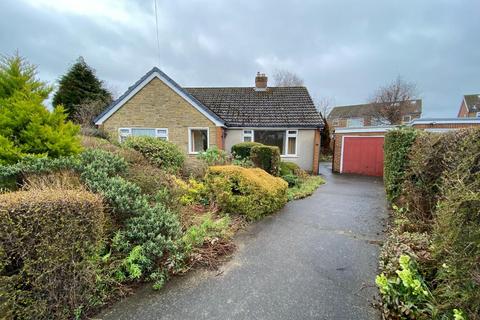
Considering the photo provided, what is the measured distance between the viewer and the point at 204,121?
11.8 m

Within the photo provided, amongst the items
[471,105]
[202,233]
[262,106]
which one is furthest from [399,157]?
[471,105]

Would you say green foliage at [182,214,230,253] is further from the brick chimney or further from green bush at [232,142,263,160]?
the brick chimney

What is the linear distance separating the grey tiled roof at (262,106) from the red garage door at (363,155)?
2.77 metres

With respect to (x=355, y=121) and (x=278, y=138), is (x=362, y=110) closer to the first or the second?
(x=355, y=121)

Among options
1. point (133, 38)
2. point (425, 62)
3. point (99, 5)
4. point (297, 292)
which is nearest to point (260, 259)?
point (297, 292)

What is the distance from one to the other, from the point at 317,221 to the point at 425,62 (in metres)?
22.7

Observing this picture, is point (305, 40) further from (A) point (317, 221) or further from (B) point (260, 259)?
(B) point (260, 259)

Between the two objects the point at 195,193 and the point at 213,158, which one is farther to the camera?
the point at 213,158

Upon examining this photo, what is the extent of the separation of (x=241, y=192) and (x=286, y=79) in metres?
29.0

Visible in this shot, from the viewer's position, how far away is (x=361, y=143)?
1262 centimetres

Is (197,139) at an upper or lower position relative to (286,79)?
lower

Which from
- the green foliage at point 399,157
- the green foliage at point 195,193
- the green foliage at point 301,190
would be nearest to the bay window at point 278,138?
the green foliage at point 301,190

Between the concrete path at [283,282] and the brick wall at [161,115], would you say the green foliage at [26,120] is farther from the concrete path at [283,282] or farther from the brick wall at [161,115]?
the brick wall at [161,115]

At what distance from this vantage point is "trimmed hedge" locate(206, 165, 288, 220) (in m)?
5.25
